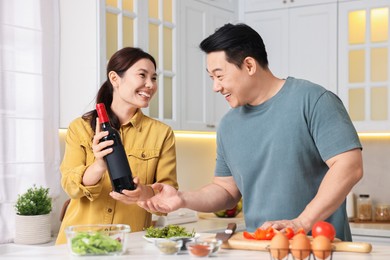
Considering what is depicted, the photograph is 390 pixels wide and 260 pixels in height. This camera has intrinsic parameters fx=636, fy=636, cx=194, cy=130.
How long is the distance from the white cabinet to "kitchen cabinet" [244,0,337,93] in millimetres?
374

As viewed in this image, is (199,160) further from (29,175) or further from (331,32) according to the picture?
(29,175)

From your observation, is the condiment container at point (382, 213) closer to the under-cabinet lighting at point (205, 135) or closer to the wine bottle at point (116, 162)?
the under-cabinet lighting at point (205, 135)

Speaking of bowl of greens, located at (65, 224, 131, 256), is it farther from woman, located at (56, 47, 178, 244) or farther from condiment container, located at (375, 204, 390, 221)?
condiment container, located at (375, 204, 390, 221)

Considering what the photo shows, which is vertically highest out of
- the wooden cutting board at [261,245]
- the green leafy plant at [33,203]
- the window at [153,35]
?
the window at [153,35]

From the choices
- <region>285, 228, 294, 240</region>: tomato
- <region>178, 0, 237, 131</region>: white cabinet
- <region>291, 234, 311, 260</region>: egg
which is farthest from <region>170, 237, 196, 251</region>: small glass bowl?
<region>178, 0, 237, 131</region>: white cabinet

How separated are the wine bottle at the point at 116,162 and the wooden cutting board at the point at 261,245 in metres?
0.38

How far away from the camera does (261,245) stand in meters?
1.87

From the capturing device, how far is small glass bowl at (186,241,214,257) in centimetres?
174

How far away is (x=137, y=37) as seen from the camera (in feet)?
12.1

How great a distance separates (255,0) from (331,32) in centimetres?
67

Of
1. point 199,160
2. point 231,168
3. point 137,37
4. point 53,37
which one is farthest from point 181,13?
point 231,168

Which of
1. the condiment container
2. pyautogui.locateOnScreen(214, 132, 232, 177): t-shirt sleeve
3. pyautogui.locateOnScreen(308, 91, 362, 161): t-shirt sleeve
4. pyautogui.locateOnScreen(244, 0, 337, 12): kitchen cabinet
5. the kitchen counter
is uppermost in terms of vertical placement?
pyautogui.locateOnScreen(244, 0, 337, 12): kitchen cabinet

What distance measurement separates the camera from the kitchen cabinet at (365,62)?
4250mm

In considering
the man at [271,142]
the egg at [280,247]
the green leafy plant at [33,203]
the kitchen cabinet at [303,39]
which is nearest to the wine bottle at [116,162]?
the man at [271,142]
